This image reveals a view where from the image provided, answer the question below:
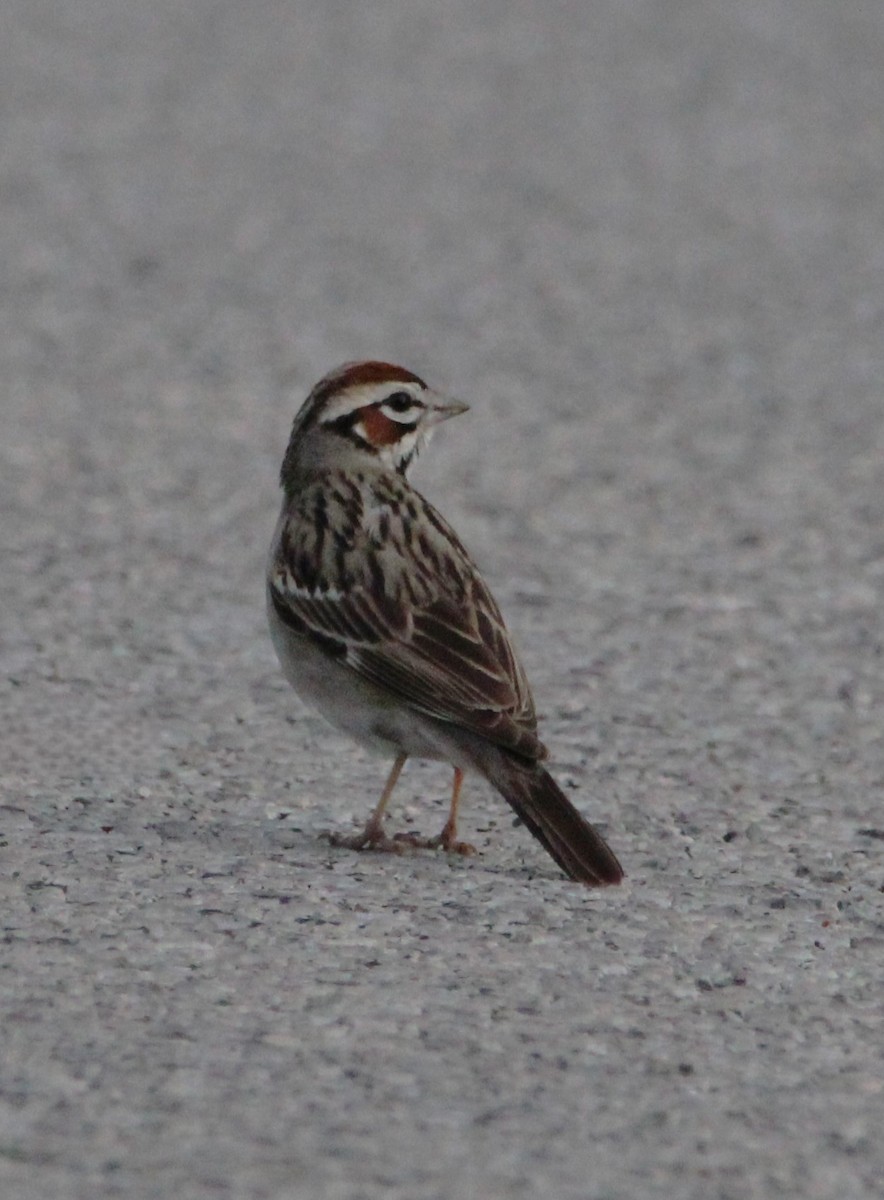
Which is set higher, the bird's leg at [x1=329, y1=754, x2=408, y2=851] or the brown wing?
the brown wing

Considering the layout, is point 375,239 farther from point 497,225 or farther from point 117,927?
point 117,927

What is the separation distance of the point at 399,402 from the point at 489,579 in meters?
2.55

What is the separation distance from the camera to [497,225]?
17.0 m

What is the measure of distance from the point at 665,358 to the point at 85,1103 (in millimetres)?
9459

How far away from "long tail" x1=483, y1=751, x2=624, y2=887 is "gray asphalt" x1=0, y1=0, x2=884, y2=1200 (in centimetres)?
8

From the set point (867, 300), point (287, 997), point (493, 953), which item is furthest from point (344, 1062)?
point (867, 300)

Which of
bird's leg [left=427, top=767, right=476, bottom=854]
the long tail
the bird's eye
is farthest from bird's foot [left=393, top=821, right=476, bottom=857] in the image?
the bird's eye

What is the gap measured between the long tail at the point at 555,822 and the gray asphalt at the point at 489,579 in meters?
0.08

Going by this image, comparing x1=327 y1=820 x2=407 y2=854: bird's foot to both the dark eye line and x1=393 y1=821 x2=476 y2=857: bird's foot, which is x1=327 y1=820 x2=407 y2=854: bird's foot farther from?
the dark eye line

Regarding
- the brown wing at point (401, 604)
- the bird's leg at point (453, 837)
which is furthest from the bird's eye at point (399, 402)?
the bird's leg at point (453, 837)

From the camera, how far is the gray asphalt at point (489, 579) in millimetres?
5539

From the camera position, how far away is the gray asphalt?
18.2 ft

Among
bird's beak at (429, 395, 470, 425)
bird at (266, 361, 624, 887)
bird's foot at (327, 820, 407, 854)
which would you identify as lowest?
bird's foot at (327, 820, 407, 854)

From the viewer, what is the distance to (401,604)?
24.7 feet
